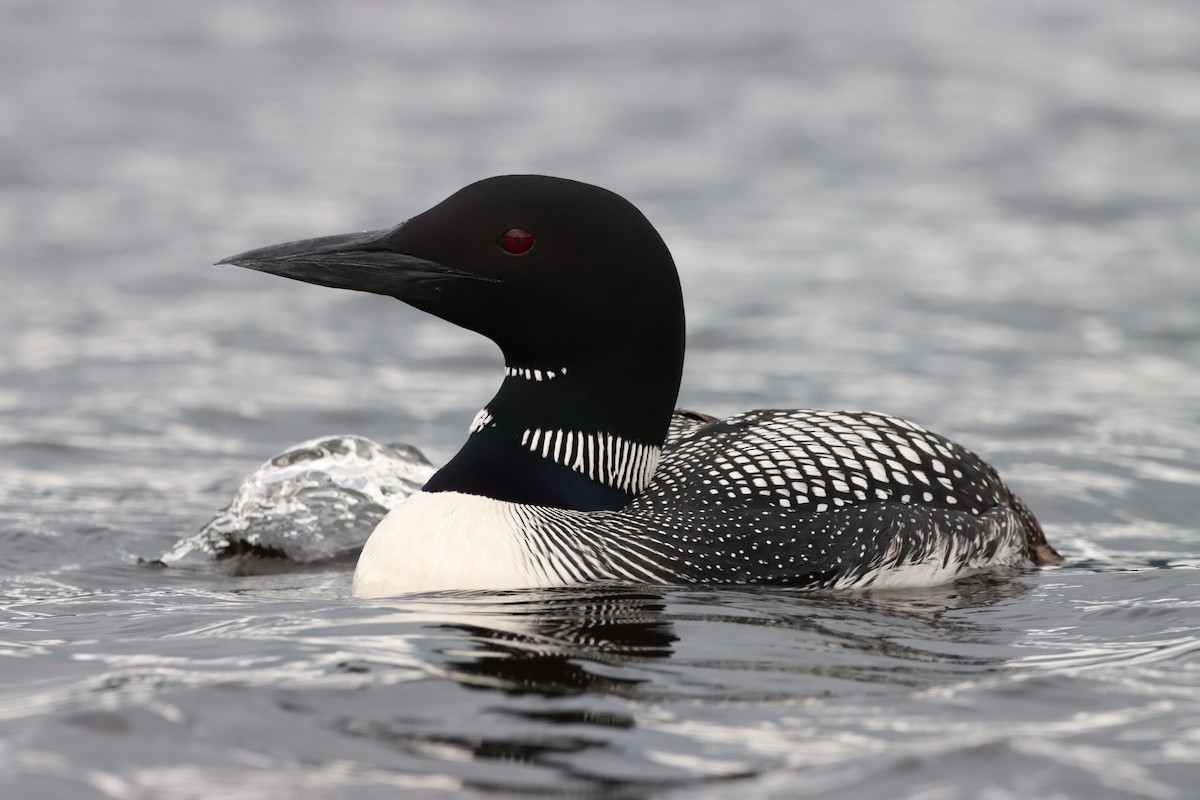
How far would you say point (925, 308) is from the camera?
27.6ft

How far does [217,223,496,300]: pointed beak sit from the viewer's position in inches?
149

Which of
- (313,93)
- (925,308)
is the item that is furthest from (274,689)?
(313,93)

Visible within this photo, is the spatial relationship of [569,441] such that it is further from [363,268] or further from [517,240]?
[363,268]

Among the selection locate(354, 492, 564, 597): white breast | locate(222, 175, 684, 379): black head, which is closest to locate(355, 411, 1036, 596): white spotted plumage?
locate(354, 492, 564, 597): white breast

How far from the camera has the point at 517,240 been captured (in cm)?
381

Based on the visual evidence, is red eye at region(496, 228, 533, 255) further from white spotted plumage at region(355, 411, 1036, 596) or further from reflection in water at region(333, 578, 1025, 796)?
reflection in water at region(333, 578, 1025, 796)


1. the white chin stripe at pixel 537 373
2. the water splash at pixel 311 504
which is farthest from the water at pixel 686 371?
the white chin stripe at pixel 537 373

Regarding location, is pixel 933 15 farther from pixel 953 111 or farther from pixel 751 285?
pixel 751 285

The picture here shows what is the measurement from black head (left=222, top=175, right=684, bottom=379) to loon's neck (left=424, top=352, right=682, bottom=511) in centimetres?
5

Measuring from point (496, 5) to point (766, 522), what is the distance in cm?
1120

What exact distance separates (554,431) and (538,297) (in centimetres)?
31

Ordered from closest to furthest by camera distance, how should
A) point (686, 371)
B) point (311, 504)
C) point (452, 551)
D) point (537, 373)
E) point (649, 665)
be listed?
point (649, 665), point (452, 551), point (537, 373), point (311, 504), point (686, 371)

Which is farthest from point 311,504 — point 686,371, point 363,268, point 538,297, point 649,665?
point 686,371

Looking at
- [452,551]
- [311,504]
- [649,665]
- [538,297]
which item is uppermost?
[538,297]
